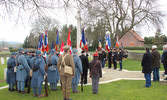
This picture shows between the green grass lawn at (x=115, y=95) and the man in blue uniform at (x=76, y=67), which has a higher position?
the man in blue uniform at (x=76, y=67)

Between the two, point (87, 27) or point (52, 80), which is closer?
point (52, 80)

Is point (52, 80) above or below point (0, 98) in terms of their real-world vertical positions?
above

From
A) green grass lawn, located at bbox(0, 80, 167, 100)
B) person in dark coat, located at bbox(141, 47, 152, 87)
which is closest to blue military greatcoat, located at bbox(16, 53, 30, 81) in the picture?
green grass lawn, located at bbox(0, 80, 167, 100)

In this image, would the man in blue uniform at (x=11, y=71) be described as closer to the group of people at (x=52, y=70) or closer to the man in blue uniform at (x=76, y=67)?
the group of people at (x=52, y=70)

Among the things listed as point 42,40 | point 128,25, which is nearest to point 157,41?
point 128,25

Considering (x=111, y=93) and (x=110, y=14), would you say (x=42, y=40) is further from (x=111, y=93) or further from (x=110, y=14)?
(x=110, y=14)

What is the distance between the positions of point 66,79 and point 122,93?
9.43 feet

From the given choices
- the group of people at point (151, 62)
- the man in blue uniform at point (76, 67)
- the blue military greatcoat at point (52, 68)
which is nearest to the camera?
the man in blue uniform at point (76, 67)

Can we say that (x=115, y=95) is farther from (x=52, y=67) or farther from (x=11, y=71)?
(x=11, y=71)

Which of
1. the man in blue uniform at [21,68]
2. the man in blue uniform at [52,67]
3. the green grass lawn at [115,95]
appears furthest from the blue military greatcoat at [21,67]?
the man in blue uniform at [52,67]

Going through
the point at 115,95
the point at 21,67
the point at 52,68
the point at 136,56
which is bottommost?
the point at 115,95

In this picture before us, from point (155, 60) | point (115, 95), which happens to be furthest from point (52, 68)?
point (155, 60)

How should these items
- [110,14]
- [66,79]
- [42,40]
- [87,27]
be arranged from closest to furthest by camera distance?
1. [66,79]
2. [42,40]
3. [110,14]
4. [87,27]

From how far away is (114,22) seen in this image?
2606 centimetres
